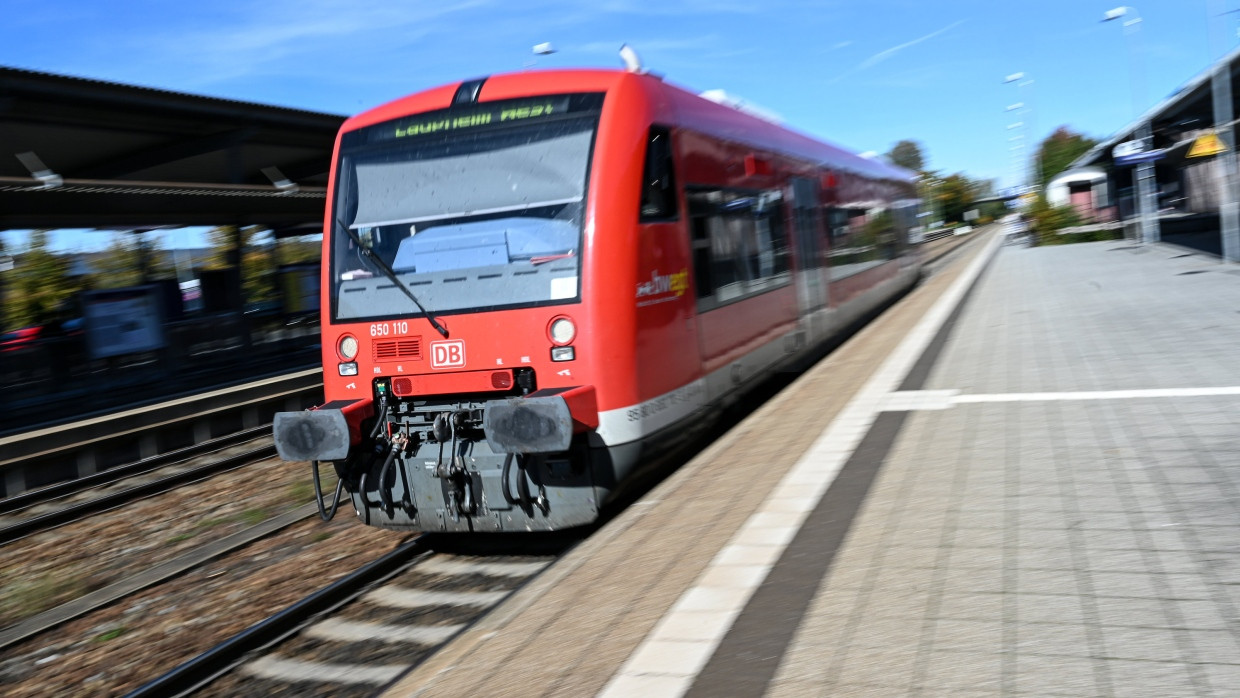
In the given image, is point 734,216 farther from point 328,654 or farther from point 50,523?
point 50,523

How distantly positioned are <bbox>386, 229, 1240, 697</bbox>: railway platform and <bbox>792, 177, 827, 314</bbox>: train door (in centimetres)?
284

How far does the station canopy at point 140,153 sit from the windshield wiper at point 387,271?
7.10m

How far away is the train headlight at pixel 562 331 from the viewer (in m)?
6.45

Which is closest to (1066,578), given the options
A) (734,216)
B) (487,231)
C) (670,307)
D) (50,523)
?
(670,307)

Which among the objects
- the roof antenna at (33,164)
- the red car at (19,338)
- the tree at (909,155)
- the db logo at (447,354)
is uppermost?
the tree at (909,155)

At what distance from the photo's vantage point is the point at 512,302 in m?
6.63

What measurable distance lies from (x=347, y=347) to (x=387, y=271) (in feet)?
2.05

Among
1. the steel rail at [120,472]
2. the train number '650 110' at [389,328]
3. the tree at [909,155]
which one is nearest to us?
the train number '650 110' at [389,328]

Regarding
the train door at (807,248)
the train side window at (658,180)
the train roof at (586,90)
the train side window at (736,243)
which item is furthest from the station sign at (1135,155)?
the train side window at (658,180)

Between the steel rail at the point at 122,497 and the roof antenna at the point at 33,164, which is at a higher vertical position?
the roof antenna at the point at 33,164

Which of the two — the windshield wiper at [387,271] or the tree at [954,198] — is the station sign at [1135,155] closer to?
the windshield wiper at [387,271]

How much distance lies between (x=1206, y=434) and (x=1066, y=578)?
300 centimetres

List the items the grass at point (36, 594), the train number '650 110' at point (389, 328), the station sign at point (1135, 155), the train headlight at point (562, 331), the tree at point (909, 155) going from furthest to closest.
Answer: the tree at point (909, 155), the station sign at point (1135, 155), the grass at point (36, 594), the train number '650 110' at point (389, 328), the train headlight at point (562, 331)

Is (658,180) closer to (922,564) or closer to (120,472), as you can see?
(922,564)
